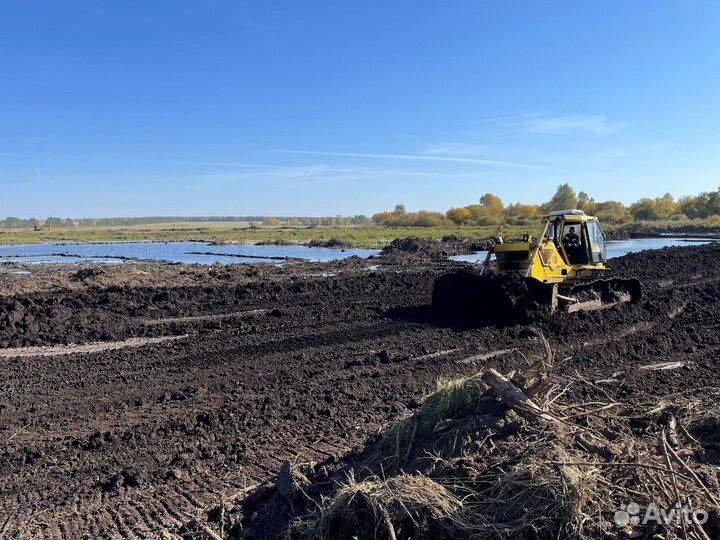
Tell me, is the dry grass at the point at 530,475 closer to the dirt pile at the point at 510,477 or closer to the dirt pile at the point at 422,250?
the dirt pile at the point at 510,477

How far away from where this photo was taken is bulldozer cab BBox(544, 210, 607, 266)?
1409 cm

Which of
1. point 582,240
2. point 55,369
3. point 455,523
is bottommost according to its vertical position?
point 55,369

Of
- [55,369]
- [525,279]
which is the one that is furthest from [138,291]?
[525,279]

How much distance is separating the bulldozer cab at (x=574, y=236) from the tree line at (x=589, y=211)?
6242 centimetres

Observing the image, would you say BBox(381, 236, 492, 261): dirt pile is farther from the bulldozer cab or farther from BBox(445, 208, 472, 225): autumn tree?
BBox(445, 208, 472, 225): autumn tree

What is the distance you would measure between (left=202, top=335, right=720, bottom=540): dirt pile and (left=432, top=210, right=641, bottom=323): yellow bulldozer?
25.8ft

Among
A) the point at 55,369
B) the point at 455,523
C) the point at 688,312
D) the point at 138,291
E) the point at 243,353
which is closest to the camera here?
the point at 455,523

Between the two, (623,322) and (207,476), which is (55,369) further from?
(623,322)

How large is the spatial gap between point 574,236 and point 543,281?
205 centimetres

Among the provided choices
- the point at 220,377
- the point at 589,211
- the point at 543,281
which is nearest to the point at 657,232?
the point at 589,211

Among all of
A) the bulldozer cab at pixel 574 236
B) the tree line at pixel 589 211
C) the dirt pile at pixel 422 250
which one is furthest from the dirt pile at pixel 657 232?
the bulldozer cab at pixel 574 236

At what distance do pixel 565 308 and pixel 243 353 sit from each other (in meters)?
7.56

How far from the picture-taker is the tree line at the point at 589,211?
264 feet

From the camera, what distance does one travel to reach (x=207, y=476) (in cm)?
575
